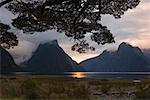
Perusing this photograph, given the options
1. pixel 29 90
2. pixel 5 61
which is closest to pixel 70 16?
pixel 29 90

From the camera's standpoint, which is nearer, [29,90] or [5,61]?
[29,90]

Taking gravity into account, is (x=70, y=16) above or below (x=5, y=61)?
above

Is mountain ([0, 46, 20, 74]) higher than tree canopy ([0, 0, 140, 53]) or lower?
lower

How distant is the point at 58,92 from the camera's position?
21.5m

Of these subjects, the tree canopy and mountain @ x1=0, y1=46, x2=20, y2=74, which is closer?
the tree canopy

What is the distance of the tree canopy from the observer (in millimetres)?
18531

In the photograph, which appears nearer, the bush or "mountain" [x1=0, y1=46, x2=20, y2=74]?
the bush

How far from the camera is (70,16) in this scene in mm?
19000

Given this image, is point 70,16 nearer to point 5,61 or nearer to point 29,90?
point 29,90

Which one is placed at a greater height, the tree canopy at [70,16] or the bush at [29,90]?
the tree canopy at [70,16]

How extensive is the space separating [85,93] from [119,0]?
199 inches

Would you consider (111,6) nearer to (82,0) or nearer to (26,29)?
(82,0)

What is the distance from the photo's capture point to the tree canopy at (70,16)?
18.5 m

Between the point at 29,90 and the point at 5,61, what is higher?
the point at 29,90
